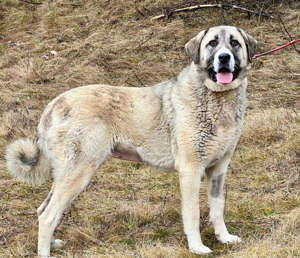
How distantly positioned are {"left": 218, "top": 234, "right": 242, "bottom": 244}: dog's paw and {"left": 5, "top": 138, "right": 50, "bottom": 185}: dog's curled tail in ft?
5.34

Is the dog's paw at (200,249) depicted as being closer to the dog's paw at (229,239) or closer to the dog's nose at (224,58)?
the dog's paw at (229,239)

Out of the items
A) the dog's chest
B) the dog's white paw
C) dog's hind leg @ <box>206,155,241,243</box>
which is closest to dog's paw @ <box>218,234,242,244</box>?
dog's hind leg @ <box>206,155,241,243</box>

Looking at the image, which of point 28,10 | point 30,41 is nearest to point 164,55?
point 30,41

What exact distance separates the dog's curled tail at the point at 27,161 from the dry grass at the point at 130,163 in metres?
0.55

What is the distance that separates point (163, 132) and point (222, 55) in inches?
34.3

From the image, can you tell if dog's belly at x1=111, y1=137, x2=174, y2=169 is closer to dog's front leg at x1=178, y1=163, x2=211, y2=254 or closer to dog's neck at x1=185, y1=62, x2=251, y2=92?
dog's front leg at x1=178, y1=163, x2=211, y2=254

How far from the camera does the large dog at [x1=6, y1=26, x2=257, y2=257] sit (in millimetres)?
4219

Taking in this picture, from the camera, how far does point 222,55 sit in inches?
159

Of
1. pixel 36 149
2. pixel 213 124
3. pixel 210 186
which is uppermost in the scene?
pixel 213 124

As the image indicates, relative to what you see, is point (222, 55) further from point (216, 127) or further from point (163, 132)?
point (163, 132)

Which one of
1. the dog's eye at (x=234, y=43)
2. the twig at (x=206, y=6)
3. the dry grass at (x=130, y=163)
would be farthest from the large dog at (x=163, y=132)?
the twig at (x=206, y=6)

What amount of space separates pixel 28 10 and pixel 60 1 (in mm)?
801

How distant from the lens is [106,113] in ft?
14.4

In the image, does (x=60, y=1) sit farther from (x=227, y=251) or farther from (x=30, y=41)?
(x=227, y=251)
